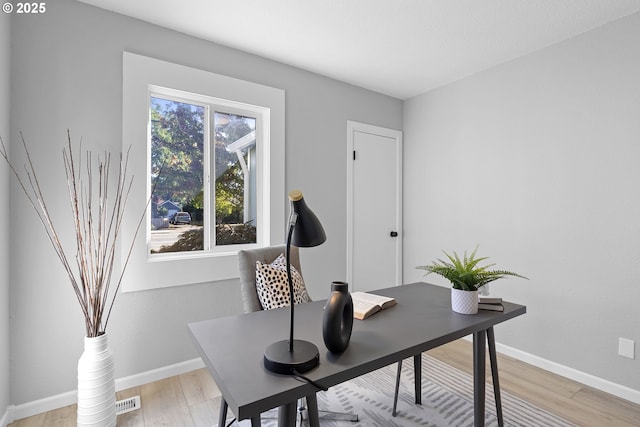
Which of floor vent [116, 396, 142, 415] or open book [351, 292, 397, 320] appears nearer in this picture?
open book [351, 292, 397, 320]

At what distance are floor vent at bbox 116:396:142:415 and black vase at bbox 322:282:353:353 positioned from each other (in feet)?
5.42

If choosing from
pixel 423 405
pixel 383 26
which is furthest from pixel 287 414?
pixel 383 26

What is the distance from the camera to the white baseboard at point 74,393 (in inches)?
72.5

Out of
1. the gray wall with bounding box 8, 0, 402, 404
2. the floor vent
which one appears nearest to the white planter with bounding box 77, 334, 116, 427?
the floor vent

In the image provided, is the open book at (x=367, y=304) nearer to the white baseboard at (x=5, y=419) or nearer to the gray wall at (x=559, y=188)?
the gray wall at (x=559, y=188)

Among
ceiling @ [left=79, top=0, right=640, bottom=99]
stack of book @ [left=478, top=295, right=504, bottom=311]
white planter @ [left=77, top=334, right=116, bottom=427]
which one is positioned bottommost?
white planter @ [left=77, top=334, right=116, bottom=427]

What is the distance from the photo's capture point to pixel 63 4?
1936 millimetres

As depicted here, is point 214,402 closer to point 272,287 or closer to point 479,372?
point 272,287

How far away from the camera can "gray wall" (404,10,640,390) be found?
214 cm

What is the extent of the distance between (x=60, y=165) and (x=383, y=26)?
2250mm

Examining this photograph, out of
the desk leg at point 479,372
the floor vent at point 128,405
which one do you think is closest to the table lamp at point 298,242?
the desk leg at point 479,372

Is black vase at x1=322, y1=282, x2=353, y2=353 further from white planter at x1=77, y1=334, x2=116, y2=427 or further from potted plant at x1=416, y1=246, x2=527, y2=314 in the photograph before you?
white planter at x1=77, y1=334, x2=116, y2=427

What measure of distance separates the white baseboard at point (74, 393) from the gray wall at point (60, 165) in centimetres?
3

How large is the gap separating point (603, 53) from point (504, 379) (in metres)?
2.38
